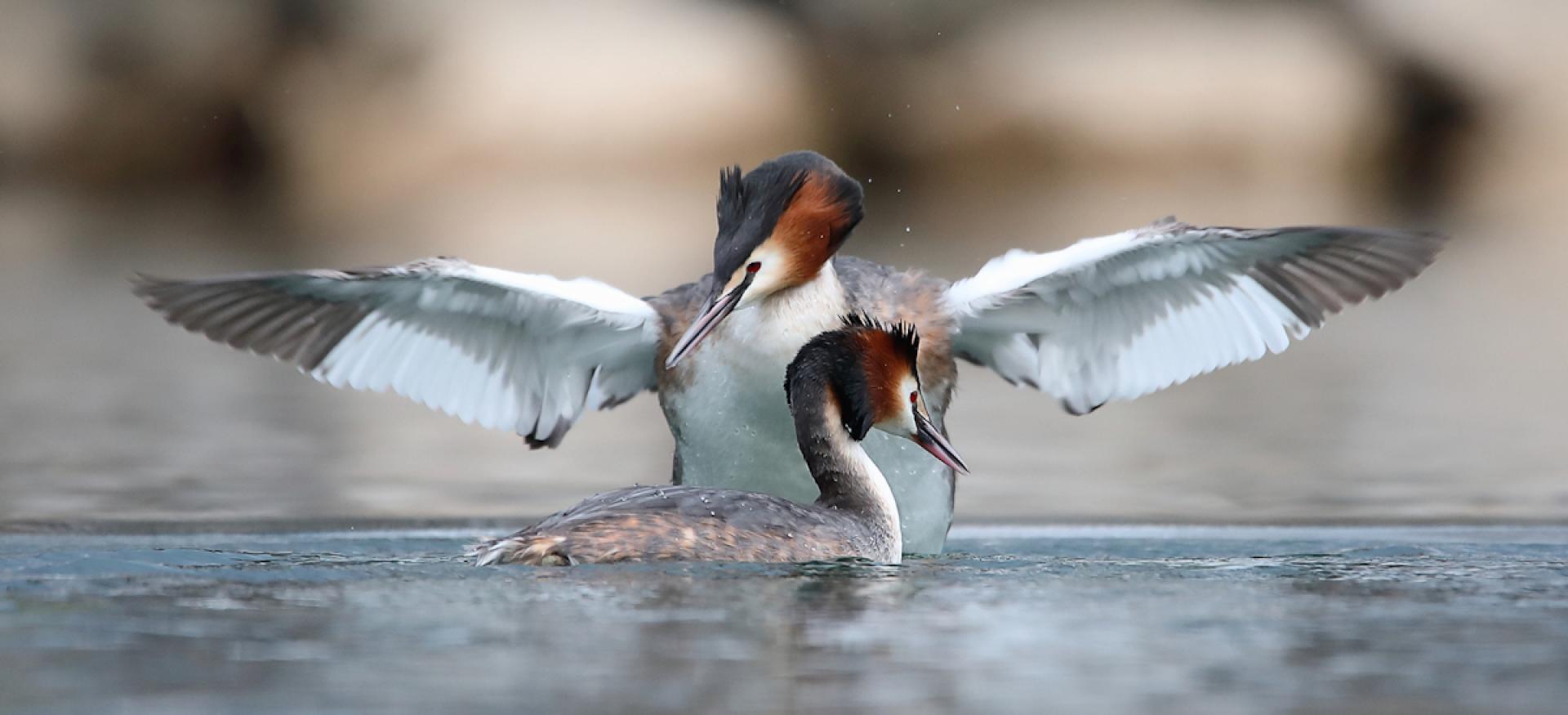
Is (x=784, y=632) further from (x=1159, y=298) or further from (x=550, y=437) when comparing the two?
(x=550, y=437)

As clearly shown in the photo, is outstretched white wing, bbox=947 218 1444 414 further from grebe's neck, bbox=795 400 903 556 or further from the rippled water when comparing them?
the rippled water

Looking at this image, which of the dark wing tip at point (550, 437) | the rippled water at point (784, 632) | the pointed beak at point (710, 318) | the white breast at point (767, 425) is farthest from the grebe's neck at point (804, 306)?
the dark wing tip at point (550, 437)

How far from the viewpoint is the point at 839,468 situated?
8.22 meters

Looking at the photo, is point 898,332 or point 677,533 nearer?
point 677,533

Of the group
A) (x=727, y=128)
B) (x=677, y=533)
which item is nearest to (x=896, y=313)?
(x=677, y=533)

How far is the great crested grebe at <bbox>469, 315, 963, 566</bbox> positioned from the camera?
7.39 m

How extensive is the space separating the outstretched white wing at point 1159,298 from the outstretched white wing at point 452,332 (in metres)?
1.33

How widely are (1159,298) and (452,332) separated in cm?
261

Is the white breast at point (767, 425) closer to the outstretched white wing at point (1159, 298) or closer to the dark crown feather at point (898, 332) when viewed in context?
the dark crown feather at point (898, 332)

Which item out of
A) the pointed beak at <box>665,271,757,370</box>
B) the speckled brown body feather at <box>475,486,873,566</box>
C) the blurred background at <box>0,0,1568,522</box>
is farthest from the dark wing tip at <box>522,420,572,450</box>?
the blurred background at <box>0,0,1568,522</box>

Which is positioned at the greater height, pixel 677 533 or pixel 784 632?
pixel 677 533

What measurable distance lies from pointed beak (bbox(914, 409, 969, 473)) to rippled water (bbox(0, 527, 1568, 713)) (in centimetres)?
45

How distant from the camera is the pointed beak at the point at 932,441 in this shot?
8.25 metres

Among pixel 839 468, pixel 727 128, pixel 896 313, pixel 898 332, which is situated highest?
pixel 727 128
